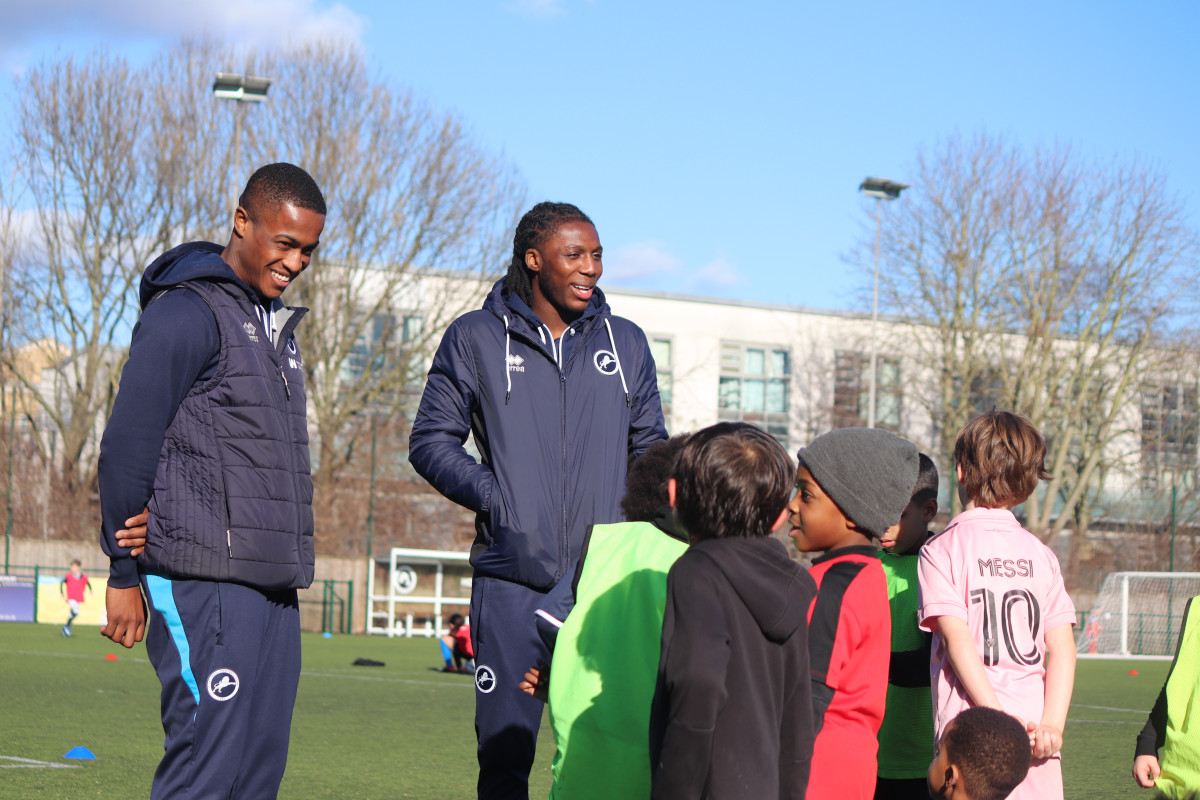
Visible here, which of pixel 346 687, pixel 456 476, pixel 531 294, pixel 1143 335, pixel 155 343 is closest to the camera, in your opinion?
pixel 155 343

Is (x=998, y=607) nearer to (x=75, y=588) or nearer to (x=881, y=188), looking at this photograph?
(x=75, y=588)

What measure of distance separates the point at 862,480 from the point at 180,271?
2055 mm

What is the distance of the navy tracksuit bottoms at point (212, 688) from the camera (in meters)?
3.28

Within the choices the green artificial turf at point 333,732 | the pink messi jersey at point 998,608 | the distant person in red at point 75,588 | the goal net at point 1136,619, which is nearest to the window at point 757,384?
the goal net at point 1136,619

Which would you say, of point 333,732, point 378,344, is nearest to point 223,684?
point 333,732

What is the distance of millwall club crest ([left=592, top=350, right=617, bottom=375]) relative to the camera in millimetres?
3984

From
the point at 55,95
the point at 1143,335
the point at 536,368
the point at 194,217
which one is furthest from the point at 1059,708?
the point at 1143,335

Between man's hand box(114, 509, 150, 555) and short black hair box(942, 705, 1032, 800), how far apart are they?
7.46ft

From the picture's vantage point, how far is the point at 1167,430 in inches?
1517

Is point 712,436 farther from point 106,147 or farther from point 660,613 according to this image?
point 106,147

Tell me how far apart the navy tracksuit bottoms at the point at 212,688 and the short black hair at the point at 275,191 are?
3.68 ft

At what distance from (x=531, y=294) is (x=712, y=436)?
1448 millimetres

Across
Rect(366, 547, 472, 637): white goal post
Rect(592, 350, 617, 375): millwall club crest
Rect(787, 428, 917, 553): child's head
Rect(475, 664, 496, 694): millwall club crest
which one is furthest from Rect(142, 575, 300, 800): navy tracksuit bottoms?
Rect(366, 547, 472, 637): white goal post

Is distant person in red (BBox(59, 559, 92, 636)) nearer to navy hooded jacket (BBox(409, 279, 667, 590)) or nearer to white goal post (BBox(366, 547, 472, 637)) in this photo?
white goal post (BBox(366, 547, 472, 637))
